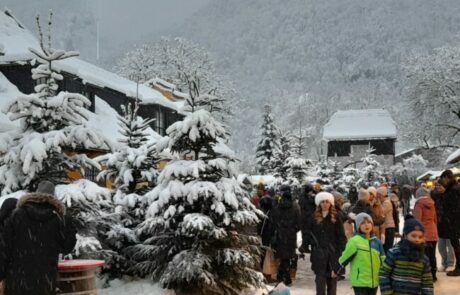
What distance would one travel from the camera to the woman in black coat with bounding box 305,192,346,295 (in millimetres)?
8836

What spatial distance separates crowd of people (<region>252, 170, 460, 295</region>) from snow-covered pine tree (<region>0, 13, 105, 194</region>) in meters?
3.96

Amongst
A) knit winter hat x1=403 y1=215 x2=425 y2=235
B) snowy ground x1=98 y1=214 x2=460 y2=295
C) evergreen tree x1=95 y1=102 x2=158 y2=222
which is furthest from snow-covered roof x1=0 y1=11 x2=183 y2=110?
knit winter hat x1=403 y1=215 x2=425 y2=235

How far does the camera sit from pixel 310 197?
14.1 metres

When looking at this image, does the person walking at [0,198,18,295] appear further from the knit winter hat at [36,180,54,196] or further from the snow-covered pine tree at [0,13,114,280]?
the snow-covered pine tree at [0,13,114,280]

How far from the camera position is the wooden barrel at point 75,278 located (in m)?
7.43

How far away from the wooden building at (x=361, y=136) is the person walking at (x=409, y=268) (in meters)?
60.8

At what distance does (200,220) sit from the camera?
963cm

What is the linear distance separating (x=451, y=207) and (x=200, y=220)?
526cm

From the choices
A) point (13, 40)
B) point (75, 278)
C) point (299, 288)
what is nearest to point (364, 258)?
point (75, 278)

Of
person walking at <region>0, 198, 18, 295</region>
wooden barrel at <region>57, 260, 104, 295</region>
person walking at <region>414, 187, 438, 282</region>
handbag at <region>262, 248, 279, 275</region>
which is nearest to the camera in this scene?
person walking at <region>0, 198, 18, 295</region>

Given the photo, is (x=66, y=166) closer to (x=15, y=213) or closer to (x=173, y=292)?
(x=173, y=292)

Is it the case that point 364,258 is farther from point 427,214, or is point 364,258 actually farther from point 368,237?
point 427,214

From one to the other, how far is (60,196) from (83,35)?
164279 millimetres

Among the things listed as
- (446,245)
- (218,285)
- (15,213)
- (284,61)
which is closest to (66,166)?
(218,285)
